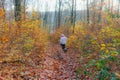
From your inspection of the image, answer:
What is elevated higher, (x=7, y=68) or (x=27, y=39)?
(x=27, y=39)

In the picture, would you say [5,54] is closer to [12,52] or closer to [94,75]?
[12,52]

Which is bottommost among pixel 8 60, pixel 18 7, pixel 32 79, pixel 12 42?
pixel 32 79

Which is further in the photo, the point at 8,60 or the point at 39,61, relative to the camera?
the point at 39,61

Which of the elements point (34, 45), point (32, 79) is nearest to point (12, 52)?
point (32, 79)

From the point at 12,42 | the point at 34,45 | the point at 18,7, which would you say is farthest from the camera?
the point at 18,7

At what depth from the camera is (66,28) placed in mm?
29969

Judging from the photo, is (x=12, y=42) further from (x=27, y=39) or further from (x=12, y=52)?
(x=27, y=39)

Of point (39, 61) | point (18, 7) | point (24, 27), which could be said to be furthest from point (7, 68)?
point (18, 7)

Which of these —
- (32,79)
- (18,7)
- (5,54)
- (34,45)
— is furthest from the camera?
(18,7)

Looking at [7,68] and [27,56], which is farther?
[27,56]

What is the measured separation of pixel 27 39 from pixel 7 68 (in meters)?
2.95

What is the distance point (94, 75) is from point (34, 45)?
4.33 m

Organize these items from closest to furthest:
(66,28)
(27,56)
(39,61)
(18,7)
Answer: (27,56), (39,61), (18,7), (66,28)

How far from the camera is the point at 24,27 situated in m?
11.1
